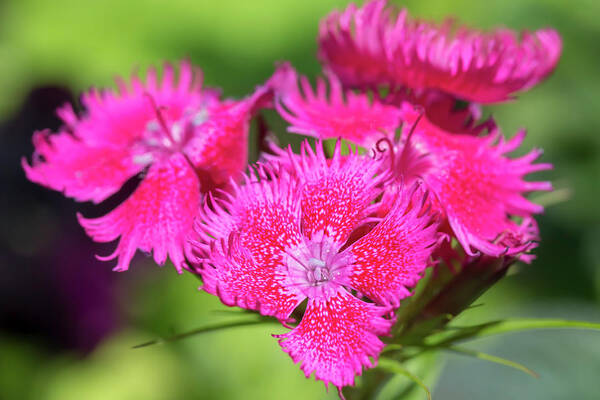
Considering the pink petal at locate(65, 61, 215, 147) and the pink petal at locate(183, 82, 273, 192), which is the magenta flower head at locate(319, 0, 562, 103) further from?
the pink petal at locate(65, 61, 215, 147)

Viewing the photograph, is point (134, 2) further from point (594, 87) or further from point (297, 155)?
point (297, 155)

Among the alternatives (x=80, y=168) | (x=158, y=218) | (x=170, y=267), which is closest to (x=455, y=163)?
(x=158, y=218)

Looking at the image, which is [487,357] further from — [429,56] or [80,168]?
[80,168]

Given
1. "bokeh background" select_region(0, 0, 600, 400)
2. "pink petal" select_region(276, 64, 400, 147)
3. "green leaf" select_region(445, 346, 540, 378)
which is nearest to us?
"green leaf" select_region(445, 346, 540, 378)

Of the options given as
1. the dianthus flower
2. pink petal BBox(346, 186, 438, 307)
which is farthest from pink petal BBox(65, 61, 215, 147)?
pink petal BBox(346, 186, 438, 307)

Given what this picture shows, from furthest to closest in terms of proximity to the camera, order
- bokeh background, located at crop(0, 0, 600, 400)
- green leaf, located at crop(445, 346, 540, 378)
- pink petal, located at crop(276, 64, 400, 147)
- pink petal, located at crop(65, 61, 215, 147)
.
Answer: bokeh background, located at crop(0, 0, 600, 400) → pink petal, located at crop(65, 61, 215, 147) → pink petal, located at crop(276, 64, 400, 147) → green leaf, located at crop(445, 346, 540, 378)

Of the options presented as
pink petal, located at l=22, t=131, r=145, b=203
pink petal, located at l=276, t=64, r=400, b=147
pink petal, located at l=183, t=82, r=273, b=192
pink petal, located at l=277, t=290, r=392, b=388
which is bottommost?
pink petal, located at l=277, t=290, r=392, b=388

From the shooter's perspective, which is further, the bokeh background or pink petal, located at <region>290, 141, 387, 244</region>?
the bokeh background
